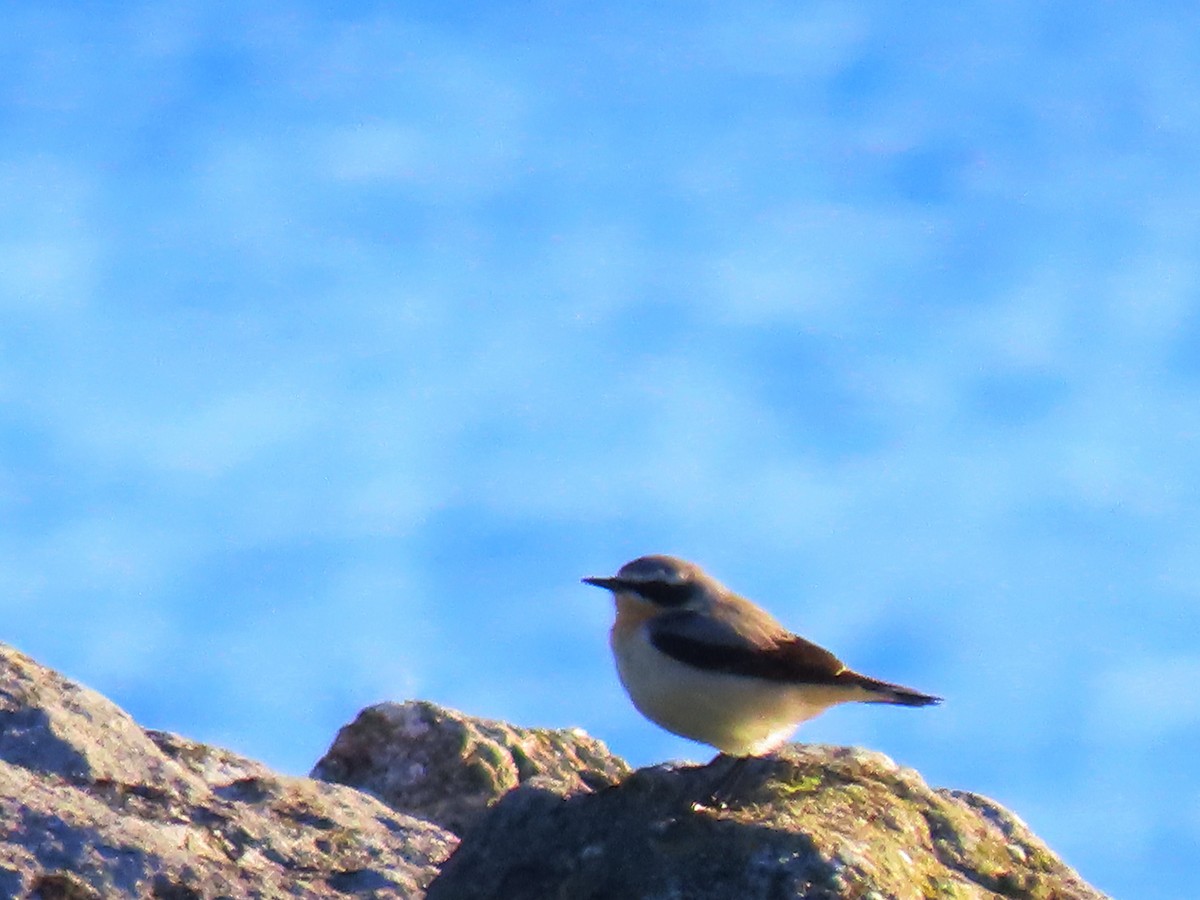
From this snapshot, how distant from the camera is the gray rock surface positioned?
659cm

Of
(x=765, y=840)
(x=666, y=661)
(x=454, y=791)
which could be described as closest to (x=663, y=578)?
(x=666, y=661)

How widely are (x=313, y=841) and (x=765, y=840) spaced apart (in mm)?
2549

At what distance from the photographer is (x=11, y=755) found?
26.1ft

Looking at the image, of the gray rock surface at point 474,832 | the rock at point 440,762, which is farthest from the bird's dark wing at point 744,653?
the rock at point 440,762

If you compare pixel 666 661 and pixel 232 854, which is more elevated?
pixel 666 661

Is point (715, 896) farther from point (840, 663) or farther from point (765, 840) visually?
point (840, 663)

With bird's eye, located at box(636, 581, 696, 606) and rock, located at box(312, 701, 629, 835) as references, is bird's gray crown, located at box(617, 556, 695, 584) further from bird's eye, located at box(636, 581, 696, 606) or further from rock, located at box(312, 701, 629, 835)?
rock, located at box(312, 701, 629, 835)

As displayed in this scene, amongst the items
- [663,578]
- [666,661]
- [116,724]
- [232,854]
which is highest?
[663,578]

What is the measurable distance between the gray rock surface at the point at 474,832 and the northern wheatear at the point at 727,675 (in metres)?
0.62

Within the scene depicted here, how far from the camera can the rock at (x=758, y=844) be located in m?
6.45

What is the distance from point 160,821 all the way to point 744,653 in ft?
12.1

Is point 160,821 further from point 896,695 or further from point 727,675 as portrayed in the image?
point 896,695

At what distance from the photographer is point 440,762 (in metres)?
9.90

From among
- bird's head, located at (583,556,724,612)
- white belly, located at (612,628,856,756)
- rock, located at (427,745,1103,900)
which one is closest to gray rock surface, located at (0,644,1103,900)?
rock, located at (427,745,1103,900)
